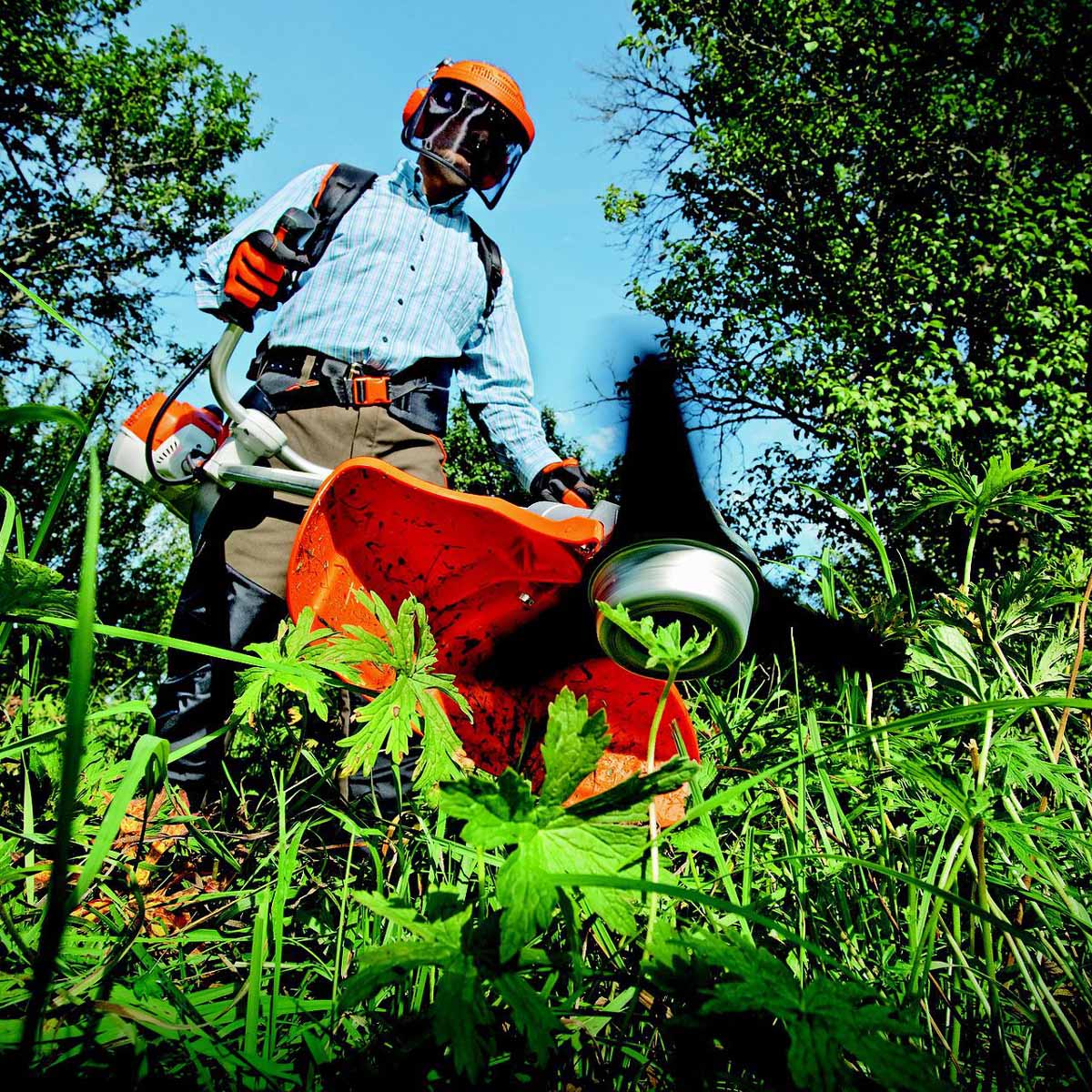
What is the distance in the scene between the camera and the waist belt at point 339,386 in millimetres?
2217

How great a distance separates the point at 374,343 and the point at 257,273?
420 mm

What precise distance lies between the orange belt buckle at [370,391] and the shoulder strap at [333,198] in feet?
1.39

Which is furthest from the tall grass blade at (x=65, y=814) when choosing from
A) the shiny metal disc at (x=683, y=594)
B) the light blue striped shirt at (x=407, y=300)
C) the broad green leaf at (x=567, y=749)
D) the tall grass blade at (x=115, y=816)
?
the light blue striped shirt at (x=407, y=300)

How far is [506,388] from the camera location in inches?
103

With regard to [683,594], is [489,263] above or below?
above

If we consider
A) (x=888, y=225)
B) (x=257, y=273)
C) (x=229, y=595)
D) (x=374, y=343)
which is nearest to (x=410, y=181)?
(x=374, y=343)

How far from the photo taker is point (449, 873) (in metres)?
1.10

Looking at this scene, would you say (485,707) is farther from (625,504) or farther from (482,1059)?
(482,1059)

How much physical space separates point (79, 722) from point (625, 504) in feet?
2.58

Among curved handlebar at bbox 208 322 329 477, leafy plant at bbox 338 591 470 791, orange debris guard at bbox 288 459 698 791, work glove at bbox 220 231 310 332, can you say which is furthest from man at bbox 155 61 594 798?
leafy plant at bbox 338 591 470 791

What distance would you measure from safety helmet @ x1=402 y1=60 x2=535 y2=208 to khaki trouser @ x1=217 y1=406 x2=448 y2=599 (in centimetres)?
98

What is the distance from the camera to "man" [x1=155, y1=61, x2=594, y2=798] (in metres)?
2.02

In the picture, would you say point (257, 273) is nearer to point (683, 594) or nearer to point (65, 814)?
point (683, 594)

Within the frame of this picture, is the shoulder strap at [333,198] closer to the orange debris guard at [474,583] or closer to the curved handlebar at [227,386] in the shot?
the curved handlebar at [227,386]
